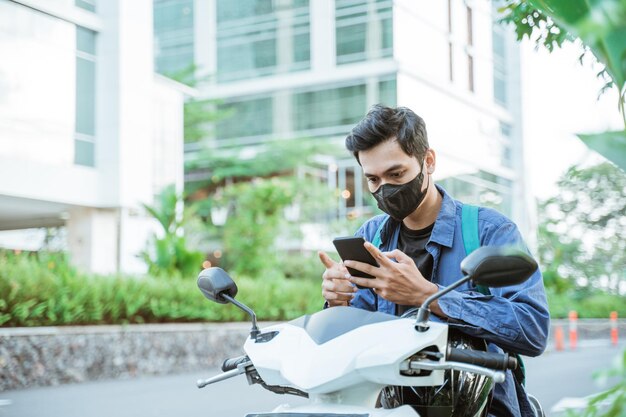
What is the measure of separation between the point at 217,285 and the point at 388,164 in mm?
562

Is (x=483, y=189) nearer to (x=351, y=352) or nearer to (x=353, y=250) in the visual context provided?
(x=353, y=250)

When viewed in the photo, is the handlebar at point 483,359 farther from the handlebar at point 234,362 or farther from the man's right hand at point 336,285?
the handlebar at point 234,362

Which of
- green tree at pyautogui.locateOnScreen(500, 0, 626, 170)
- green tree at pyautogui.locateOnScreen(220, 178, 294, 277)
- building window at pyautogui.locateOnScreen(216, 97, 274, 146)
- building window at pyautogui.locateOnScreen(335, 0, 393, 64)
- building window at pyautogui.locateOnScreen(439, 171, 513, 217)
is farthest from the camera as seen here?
building window at pyautogui.locateOnScreen(216, 97, 274, 146)

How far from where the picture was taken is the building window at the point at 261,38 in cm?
3519

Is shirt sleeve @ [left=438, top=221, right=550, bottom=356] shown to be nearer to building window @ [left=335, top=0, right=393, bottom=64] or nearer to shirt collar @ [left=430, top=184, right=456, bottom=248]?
shirt collar @ [left=430, top=184, right=456, bottom=248]

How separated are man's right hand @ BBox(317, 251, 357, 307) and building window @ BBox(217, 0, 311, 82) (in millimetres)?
32773

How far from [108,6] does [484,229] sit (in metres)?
20.1

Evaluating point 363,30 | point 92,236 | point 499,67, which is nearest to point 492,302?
point 92,236

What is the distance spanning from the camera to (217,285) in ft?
8.04

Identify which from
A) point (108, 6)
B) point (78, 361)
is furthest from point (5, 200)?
point (78, 361)

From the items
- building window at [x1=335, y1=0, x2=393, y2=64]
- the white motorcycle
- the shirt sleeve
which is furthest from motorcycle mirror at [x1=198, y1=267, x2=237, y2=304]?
building window at [x1=335, y1=0, x2=393, y2=64]

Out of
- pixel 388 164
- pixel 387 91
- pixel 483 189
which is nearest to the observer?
pixel 388 164

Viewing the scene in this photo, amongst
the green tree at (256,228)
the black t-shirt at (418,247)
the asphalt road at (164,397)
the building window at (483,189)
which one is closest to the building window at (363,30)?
the building window at (483,189)

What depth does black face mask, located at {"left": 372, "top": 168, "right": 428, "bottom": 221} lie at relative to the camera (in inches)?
103
